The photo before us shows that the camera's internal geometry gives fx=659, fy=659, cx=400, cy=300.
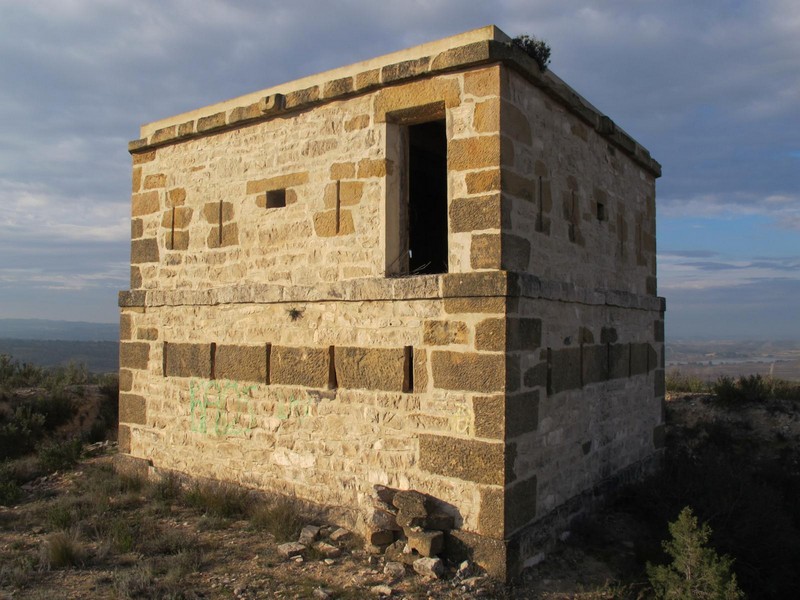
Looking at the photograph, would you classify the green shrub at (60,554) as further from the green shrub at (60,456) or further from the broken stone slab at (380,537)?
the green shrub at (60,456)

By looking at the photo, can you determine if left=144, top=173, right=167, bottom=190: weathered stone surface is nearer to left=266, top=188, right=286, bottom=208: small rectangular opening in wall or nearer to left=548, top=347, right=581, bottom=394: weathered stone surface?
left=266, top=188, right=286, bottom=208: small rectangular opening in wall

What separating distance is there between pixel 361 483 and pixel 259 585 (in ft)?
4.29

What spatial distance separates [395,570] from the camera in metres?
5.16

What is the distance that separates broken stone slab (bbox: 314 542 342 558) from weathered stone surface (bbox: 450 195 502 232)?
9.52ft

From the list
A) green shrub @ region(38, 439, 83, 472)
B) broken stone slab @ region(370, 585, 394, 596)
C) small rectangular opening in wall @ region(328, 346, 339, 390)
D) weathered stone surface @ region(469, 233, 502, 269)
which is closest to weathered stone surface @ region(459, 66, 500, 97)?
weathered stone surface @ region(469, 233, 502, 269)

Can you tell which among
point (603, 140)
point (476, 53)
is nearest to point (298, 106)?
point (476, 53)

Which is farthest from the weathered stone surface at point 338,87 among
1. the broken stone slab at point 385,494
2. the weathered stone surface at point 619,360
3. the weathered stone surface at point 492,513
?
the weathered stone surface at point 619,360

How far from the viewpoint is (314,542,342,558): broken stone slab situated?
18.2 feet

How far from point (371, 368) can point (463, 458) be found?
1180mm

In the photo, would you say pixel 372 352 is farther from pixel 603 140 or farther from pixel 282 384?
pixel 603 140

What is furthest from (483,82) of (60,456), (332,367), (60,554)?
(60,456)

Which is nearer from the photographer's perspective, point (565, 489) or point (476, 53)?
point (476, 53)

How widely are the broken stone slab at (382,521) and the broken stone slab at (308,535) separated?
61 centimetres

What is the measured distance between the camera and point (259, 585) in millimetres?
5047
